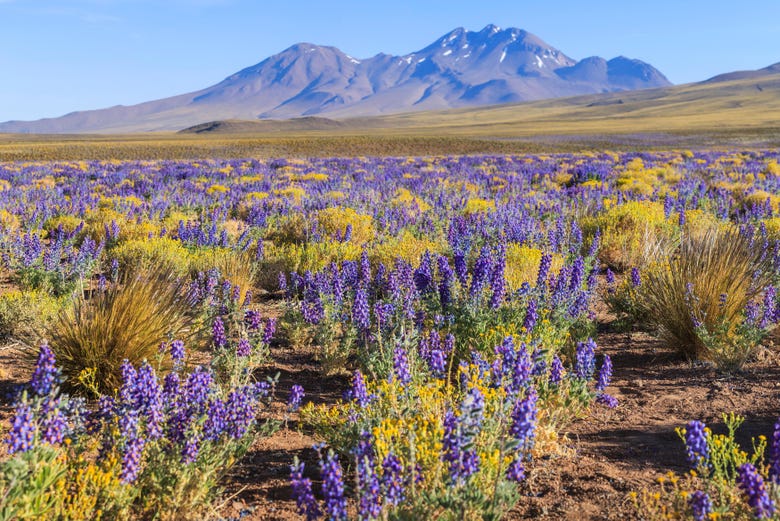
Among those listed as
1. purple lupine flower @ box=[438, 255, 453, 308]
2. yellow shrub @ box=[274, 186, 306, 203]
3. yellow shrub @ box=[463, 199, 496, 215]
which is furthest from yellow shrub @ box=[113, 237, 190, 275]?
yellow shrub @ box=[274, 186, 306, 203]

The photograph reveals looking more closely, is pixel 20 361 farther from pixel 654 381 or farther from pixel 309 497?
pixel 654 381

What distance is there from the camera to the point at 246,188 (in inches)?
643

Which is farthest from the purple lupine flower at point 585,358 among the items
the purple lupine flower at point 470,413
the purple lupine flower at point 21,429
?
the purple lupine flower at point 21,429

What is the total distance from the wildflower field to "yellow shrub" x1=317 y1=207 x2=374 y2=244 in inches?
6.4

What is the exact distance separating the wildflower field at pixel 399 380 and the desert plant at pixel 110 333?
19mm

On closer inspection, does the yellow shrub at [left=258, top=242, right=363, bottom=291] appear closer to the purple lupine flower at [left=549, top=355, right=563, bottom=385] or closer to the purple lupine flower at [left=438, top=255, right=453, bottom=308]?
the purple lupine flower at [left=438, top=255, right=453, bottom=308]

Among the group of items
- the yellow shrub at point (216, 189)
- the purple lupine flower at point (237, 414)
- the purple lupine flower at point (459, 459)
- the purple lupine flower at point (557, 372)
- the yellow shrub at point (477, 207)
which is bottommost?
the purple lupine flower at point (557, 372)

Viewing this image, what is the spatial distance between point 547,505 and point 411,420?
31.0 inches

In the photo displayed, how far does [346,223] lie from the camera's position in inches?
375

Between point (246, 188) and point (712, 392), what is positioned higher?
point (246, 188)

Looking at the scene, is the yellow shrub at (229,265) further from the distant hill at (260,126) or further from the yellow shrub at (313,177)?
the distant hill at (260,126)

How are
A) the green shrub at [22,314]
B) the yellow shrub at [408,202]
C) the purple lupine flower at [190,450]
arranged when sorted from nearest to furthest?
the purple lupine flower at [190,450] < the green shrub at [22,314] < the yellow shrub at [408,202]

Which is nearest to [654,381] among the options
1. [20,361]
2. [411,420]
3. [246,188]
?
[411,420]

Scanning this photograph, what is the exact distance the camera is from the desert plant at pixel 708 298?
4570mm
